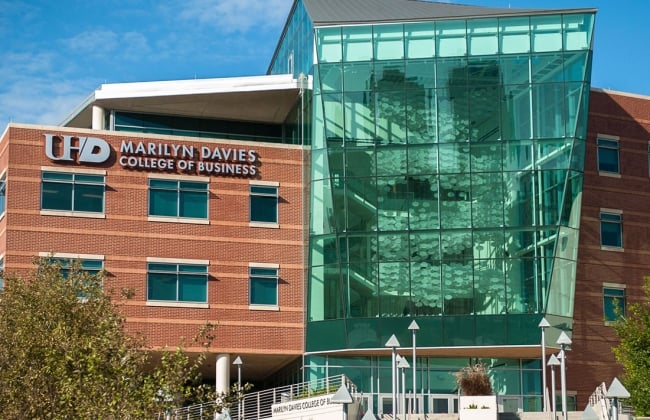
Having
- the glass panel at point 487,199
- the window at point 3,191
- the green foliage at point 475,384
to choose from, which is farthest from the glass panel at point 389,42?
the window at point 3,191

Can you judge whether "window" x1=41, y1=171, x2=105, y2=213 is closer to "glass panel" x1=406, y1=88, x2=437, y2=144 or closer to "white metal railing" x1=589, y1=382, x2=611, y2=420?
"glass panel" x1=406, y1=88, x2=437, y2=144

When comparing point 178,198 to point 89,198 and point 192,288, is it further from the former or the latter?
point 192,288

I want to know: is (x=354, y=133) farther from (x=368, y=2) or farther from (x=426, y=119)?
(x=368, y=2)

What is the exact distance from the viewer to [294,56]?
53375mm

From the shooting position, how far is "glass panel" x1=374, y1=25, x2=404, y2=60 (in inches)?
1844

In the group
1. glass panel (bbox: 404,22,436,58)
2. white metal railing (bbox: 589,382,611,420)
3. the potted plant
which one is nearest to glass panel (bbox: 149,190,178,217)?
glass panel (bbox: 404,22,436,58)

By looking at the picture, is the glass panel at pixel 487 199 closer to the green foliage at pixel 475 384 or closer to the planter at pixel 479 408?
the green foliage at pixel 475 384

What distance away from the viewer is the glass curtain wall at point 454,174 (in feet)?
150

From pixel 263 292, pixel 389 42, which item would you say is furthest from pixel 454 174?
pixel 263 292

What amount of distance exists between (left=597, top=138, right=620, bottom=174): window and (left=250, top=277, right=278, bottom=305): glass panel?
15.2 metres

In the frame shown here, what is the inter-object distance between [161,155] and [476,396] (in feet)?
51.5

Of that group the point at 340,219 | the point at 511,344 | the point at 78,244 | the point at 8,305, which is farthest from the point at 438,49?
the point at 8,305

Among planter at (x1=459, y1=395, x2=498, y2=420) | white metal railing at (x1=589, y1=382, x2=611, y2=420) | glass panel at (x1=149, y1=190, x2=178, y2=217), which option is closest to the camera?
planter at (x1=459, y1=395, x2=498, y2=420)

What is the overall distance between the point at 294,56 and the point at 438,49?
8.82m
